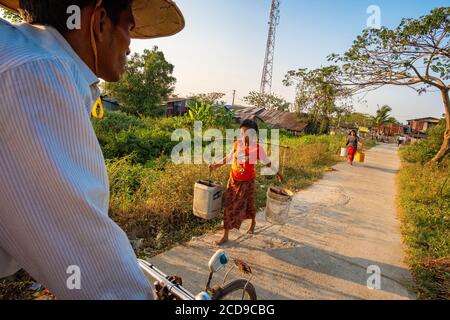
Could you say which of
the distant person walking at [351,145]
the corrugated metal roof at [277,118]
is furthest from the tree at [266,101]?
the distant person walking at [351,145]

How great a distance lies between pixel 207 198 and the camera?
367cm

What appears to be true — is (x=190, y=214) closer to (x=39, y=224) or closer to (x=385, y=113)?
(x=39, y=224)

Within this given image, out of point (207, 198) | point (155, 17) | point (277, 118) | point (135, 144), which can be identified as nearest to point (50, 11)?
point (155, 17)

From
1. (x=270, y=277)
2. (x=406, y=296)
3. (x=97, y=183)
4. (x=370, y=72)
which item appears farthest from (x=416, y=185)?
(x=97, y=183)

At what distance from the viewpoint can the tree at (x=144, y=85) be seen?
74.1 ft

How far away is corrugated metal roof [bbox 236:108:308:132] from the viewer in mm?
25903

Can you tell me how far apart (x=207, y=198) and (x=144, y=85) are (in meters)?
21.3

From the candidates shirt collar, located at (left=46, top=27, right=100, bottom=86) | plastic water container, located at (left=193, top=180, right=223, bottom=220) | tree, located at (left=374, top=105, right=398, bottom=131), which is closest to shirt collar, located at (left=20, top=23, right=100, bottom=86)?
shirt collar, located at (left=46, top=27, right=100, bottom=86)

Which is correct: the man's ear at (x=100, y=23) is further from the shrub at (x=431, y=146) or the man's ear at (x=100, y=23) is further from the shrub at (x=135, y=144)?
the shrub at (x=431, y=146)

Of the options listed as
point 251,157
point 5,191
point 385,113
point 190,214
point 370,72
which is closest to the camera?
point 5,191

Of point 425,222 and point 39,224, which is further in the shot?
point 425,222

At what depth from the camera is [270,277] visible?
3264 mm

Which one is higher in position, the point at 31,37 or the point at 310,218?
the point at 31,37

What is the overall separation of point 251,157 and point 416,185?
277 inches
